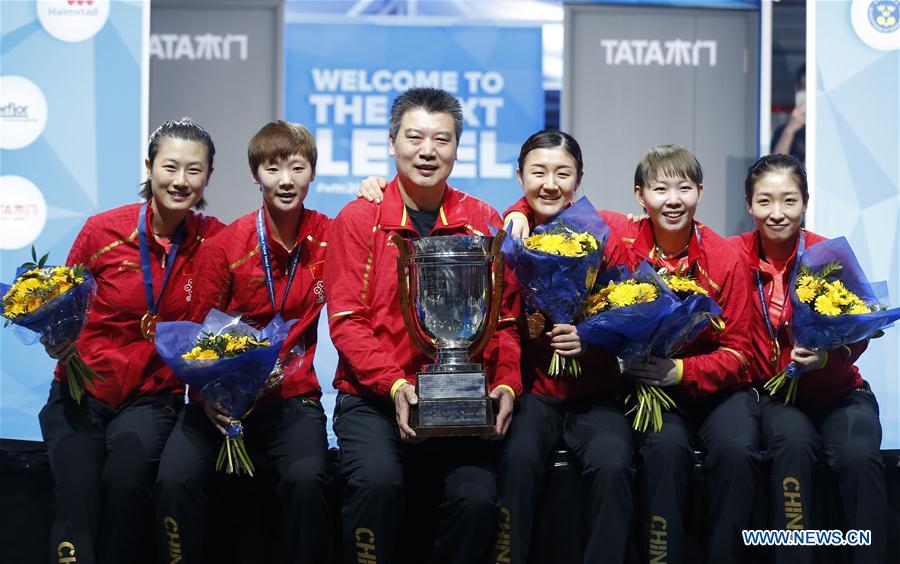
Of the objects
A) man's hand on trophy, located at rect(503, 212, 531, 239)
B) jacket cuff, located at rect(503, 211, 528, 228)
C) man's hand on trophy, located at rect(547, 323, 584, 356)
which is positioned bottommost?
man's hand on trophy, located at rect(547, 323, 584, 356)

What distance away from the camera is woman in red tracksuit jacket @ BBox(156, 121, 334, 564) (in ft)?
10.2

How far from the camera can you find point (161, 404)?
137 inches

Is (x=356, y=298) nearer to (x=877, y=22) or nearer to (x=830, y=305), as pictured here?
(x=830, y=305)

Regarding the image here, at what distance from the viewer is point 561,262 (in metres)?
3.12

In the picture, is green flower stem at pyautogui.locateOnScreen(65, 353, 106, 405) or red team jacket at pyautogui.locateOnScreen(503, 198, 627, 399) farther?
red team jacket at pyautogui.locateOnScreen(503, 198, 627, 399)

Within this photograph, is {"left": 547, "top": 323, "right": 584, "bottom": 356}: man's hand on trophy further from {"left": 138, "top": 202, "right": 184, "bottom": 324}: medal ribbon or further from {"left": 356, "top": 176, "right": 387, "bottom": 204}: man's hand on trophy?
{"left": 138, "top": 202, "right": 184, "bottom": 324}: medal ribbon

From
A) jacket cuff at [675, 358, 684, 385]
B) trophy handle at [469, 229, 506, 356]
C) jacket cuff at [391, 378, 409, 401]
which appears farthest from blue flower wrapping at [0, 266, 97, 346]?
jacket cuff at [675, 358, 684, 385]

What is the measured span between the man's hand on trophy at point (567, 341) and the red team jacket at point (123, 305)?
1294mm

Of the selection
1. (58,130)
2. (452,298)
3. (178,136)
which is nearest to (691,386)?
(452,298)

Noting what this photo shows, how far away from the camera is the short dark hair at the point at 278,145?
11.6 feet

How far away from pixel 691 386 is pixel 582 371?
1.23ft

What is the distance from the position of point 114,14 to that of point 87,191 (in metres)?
1.03

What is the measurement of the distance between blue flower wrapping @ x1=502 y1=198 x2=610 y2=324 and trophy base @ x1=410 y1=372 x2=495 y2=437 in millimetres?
370

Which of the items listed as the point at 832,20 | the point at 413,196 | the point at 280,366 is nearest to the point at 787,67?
the point at 832,20
